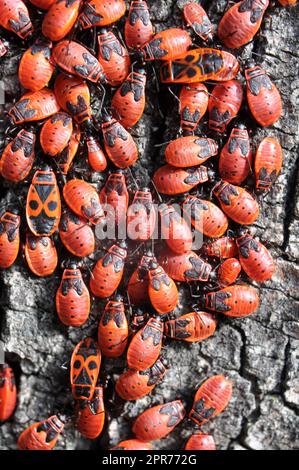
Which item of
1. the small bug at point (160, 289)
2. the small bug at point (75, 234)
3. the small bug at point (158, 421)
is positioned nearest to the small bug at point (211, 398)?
the small bug at point (158, 421)

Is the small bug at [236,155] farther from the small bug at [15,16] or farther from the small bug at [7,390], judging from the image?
the small bug at [7,390]

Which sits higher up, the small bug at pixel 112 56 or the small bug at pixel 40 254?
the small bug at pixel 112 56

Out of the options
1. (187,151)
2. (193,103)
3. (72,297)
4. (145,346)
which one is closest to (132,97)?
(193,103)

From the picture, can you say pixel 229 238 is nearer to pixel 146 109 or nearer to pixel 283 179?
pixel 283 179

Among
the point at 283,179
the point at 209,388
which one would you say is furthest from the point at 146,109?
the point at 209,388

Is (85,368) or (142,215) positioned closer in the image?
(142,215)

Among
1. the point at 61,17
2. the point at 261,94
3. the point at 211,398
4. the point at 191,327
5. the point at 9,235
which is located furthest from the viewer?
the point at 211,398

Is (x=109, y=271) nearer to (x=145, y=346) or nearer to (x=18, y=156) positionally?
(x=145, y=346)
